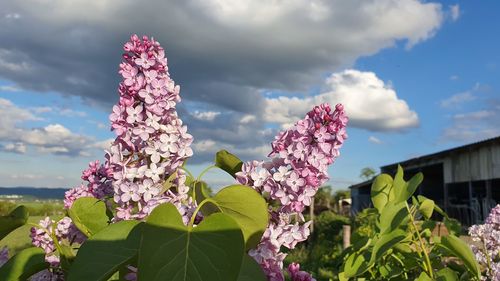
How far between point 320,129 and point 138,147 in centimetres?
43

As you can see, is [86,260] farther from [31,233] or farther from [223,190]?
[31,233]

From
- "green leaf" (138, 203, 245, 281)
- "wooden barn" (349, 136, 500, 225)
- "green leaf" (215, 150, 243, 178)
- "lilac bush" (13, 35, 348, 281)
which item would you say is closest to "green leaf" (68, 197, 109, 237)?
"lilac bush" (13, 35, 348, 281)

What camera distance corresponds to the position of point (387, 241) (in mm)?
1901

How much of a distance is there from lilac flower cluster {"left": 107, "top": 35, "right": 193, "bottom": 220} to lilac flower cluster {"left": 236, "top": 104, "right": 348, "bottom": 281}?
→ 172 mm

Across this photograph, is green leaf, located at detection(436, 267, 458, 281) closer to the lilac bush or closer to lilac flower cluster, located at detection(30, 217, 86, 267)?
the lilac bush

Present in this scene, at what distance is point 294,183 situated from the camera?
114 cm

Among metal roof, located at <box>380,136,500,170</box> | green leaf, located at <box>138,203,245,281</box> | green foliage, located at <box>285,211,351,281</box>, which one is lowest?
green foliage, located at <box>285,211,351,281</box>

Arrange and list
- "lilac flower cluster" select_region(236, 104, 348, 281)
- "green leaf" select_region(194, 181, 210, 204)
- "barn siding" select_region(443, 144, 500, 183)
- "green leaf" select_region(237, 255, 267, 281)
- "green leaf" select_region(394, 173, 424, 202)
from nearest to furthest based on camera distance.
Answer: "green leaf" select_region(237, 255, 267, 281) → "lilac flower cluster" select_region(236, 104, 348, 281) → "green leaf" select_region(194, 181, 210, 204) → "green leaf" select_region(394, 173, 424, 202) → "barn siding" select_region(443, 144, 500, 183)

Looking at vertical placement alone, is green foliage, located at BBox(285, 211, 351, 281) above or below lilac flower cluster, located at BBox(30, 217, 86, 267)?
below

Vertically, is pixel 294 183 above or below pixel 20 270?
above

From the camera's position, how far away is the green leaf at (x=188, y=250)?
87cm

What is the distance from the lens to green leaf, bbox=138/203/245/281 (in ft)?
2.84

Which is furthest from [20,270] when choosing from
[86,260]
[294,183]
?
[294,183]

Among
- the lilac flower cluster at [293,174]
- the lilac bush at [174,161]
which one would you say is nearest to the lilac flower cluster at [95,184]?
the lilac bush at [174,161]
